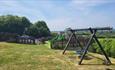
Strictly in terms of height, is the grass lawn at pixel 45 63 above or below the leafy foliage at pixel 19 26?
below

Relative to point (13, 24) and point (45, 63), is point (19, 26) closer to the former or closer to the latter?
point (13, 24)

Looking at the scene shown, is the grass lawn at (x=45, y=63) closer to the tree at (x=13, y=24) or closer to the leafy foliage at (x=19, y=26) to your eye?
the leafy foliage at (x=19, y=26)

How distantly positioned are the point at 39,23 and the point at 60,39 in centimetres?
4893

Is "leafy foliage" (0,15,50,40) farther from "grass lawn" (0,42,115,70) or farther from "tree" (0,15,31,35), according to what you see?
"grass lawn" (0,42,115,70)

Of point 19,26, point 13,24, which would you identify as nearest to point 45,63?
point 13,24

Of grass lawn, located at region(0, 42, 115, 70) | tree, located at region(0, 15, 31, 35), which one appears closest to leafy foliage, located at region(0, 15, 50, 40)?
tree, located at region(0, 15, 31, 35)

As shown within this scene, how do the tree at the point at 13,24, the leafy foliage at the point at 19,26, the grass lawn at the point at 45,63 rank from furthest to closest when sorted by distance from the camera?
the tree at the point at 13,24
the leafy foliage at the point at 19,26
the grass lawn at the point at 45,63

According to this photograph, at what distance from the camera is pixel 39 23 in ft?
254

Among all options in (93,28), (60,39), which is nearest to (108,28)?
(93,28)

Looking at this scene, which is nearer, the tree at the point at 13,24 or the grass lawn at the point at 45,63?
the grass lawn at the point at 45,63

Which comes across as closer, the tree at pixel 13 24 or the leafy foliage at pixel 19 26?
the leafy foliage at pixel 19 26

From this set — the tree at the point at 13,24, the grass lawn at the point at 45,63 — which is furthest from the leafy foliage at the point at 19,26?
the grass lawn at the point at 45,63

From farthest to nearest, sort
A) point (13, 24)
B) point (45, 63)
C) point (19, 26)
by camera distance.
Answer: point (19, 26)
point (13, 24)
point (45, 63)

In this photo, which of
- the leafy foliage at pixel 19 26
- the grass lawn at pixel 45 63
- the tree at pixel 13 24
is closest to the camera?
the grass lawn at pixel 45 63
